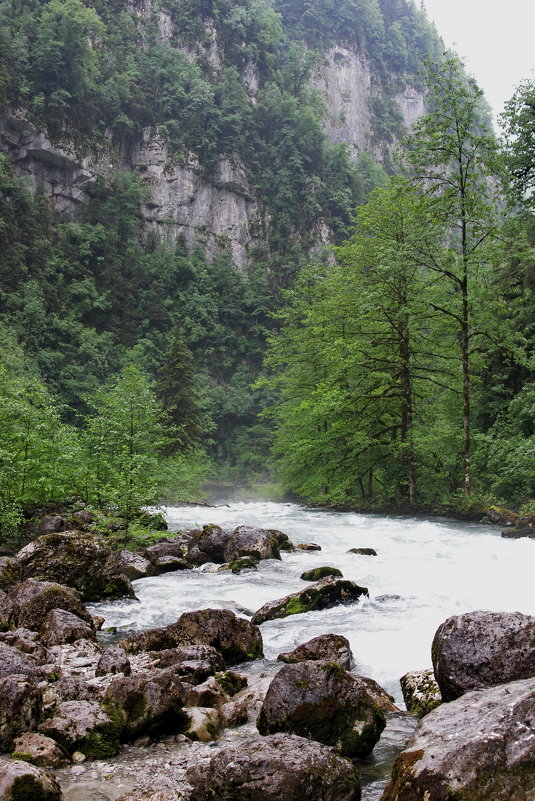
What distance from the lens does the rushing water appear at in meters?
6.31

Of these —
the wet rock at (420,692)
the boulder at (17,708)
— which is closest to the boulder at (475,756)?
the wet rock at (420,692)

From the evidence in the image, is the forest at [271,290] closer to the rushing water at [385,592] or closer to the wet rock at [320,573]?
the rushing water at [385,592]

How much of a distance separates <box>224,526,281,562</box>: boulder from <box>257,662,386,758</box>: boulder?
293 inches

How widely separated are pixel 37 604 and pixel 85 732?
3250mm

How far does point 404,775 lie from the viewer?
2955 mm

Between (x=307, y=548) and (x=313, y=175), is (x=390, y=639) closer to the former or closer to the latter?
(x=307, y=548)

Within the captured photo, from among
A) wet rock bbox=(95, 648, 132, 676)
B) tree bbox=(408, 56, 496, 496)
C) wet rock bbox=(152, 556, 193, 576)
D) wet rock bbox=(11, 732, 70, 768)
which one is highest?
tree bbox=(408, 56, 496, 496)

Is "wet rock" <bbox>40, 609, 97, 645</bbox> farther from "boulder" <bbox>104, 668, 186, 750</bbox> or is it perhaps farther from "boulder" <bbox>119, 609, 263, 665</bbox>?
"boulder" <bbox>104, 668, 186, 750</bbox>

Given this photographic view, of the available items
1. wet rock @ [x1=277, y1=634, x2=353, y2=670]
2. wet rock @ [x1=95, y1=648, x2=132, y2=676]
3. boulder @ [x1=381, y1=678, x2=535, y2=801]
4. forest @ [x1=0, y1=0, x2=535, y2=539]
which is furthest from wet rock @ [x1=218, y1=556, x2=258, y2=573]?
boulder @ [x1=381, y1=678, x2=535, y2=801]

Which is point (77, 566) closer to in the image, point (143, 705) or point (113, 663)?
point (113, 663)

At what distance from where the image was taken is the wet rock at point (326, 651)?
5.48 metres

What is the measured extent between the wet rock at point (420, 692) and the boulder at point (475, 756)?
169cm

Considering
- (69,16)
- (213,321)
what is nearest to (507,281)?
(213,321)

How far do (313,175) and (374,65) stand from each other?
158 feet
